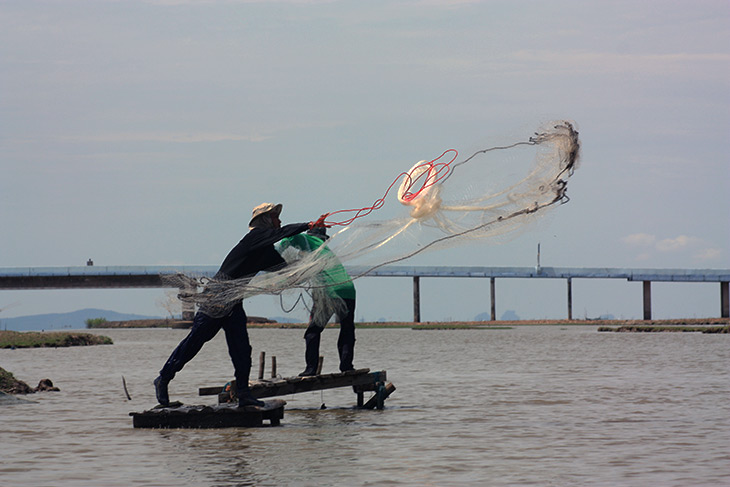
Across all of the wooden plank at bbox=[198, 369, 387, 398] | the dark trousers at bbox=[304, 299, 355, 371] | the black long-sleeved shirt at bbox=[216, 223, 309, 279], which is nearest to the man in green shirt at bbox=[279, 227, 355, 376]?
the dark trousers at bbox=[304, 299, 355, 371]

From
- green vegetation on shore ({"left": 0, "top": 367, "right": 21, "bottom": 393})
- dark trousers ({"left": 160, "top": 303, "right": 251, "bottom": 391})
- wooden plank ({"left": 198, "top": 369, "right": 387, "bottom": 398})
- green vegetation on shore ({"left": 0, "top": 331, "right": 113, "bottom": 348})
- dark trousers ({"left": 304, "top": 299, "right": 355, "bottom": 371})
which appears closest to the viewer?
dark trousers ({"left": 160, "top": 303, "right": 251, "bottom": 391})

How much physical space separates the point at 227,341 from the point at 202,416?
49.4 inches

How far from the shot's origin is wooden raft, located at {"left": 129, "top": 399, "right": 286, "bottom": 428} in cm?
1554

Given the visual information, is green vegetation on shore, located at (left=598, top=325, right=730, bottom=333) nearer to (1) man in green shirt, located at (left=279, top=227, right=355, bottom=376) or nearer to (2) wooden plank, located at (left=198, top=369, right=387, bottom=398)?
(2) wooden plank, located at (left=198, top=369, right=387, bottom=398)

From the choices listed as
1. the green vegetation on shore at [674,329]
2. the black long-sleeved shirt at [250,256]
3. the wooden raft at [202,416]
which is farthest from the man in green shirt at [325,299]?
the green vegetation on shore at [674,329]

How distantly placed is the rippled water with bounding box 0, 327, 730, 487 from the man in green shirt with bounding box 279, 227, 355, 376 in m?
1.14

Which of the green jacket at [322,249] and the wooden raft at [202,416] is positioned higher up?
the green jacket at [322,249]

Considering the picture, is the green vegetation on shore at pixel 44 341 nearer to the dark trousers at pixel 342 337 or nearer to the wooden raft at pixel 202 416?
the dark trousers at pixel 342 337

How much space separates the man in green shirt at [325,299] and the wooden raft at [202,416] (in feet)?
6.91

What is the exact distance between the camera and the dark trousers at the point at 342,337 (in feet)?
58.9

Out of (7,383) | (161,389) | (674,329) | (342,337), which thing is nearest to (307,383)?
(342,337)

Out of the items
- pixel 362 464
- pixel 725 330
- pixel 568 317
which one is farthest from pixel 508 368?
pixel 568 317

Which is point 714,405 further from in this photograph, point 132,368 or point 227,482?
point 132,368

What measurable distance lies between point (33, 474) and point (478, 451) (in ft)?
18.8
